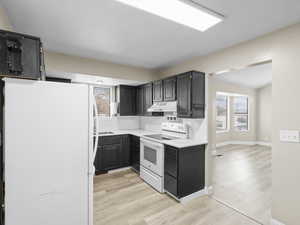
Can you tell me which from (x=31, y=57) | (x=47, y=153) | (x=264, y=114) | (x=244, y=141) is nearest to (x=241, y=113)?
(x=264, y=114)

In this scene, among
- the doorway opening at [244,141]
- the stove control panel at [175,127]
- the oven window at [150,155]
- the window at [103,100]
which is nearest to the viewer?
the doorway opening at [244,141]

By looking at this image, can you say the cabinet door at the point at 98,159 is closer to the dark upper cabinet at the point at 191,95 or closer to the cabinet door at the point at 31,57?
the dark upper cabinet at the point at 191,95

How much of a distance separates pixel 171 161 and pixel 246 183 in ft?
6.17

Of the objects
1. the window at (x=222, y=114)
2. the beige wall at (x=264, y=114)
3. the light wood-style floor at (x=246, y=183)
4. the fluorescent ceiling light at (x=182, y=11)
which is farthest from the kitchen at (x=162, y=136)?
the beige wall at (x=264, y=114)

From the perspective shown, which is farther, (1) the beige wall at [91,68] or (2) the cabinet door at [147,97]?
(2) the cabinet door at [147,97]

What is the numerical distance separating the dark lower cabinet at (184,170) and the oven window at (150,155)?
0.35 m

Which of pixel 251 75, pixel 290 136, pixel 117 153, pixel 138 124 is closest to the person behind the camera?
pixel 290 136

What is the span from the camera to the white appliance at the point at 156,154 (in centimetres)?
286

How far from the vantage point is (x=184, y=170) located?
102 inches

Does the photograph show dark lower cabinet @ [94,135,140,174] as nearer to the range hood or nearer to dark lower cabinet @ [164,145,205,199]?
the range hood

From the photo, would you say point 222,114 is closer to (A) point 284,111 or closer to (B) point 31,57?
(A) point 284,111

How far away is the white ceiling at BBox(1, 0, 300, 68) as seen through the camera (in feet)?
5.27

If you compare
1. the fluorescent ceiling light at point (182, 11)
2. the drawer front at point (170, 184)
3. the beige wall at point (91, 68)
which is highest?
the fluorescent ceiling light at point (182, 11)

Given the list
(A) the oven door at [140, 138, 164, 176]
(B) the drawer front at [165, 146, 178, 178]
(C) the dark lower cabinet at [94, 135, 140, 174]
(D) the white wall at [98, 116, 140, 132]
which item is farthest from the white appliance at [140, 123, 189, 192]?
(D) the white wall at [98, 116, 140, 132]
